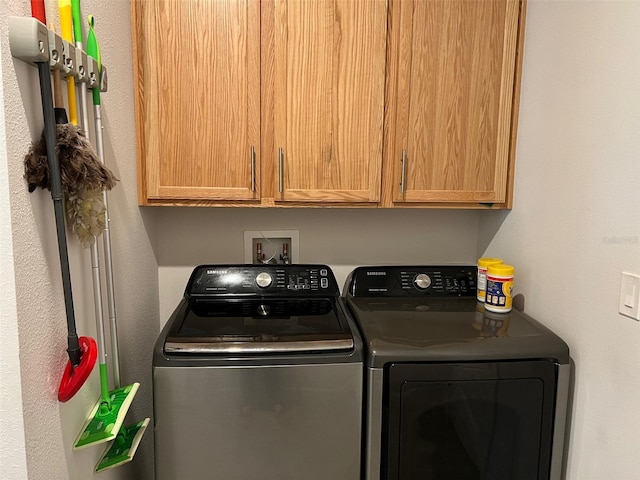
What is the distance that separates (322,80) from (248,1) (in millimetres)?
330

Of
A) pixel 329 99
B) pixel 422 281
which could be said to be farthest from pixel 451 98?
pixel 422 281

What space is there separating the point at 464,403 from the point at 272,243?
948mm

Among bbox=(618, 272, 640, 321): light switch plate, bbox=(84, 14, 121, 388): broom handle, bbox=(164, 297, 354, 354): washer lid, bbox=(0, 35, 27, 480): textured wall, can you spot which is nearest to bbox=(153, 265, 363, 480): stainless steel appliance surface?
bbox=(164, 297, 354, 354): washer lid

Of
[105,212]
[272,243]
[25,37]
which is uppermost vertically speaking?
[25,37]

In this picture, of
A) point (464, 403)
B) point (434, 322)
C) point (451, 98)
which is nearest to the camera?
point (464, 403)

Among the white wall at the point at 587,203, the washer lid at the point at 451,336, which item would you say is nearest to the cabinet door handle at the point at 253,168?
the washer lid at the point at 451,336

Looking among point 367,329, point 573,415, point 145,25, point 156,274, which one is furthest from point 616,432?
point 145,25

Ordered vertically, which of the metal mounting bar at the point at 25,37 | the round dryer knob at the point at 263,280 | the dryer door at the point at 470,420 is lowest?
the dryer door at the point at 470,420

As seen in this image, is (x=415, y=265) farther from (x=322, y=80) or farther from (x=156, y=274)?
(x=156, y=274)

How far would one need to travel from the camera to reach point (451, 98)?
1.54 meters

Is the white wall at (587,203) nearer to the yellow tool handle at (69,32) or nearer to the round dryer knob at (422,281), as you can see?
the round dryer knob at (422,281)

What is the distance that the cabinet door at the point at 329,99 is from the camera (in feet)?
4.80

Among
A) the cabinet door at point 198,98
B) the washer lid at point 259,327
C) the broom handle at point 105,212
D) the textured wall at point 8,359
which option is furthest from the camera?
the cabinet door at point 198,98

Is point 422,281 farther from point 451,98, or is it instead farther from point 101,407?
point 101,407
